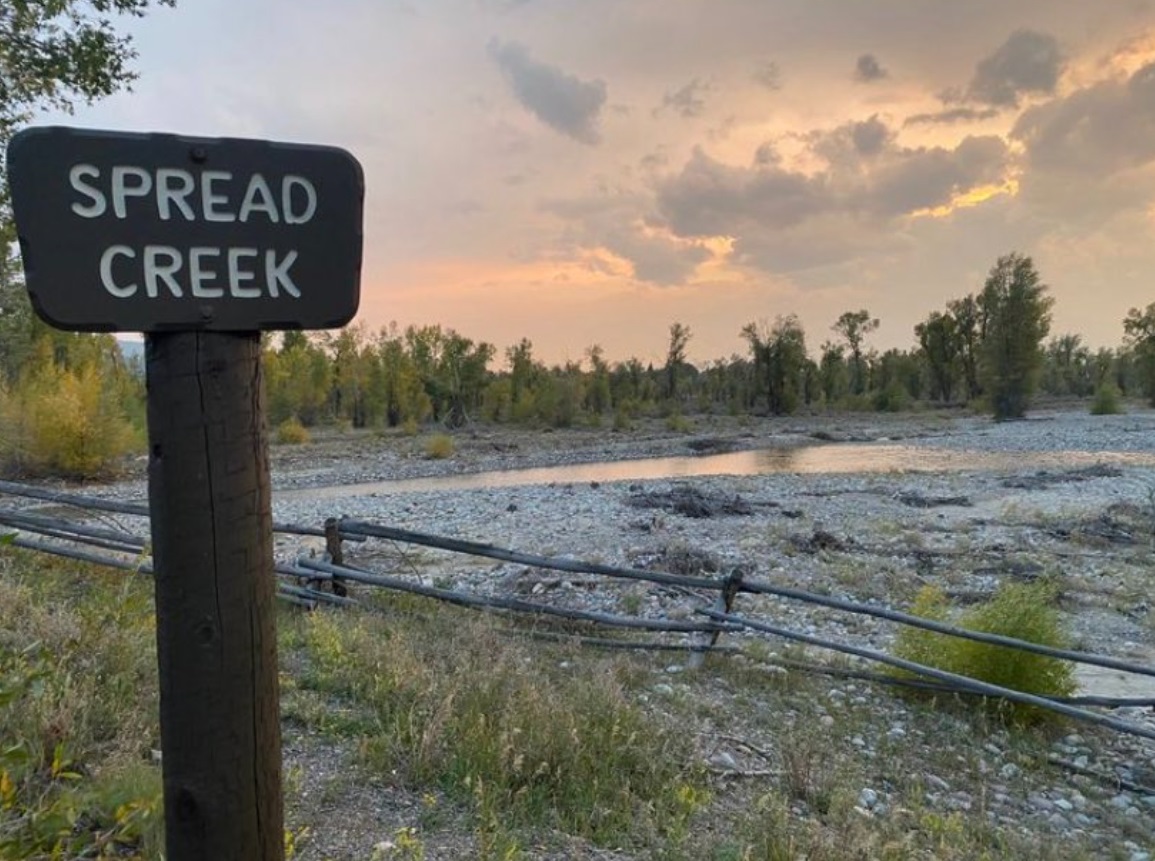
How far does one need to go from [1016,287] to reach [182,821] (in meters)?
64.4

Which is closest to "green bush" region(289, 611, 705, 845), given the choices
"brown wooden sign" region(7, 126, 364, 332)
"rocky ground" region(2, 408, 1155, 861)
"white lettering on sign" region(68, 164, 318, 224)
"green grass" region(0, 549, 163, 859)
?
"rocky ground" region(2, 408, 1155, 861)

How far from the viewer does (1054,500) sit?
1969 centimetres

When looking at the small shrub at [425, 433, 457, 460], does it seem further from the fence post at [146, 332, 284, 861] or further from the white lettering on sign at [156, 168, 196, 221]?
the white lettering on sign at [156, 168, 196, 221]

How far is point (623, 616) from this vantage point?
7.46m

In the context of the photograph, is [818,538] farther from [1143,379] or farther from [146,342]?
[1143,379]

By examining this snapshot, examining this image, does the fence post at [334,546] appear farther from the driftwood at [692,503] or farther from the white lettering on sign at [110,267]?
the driftwood at [692,503]

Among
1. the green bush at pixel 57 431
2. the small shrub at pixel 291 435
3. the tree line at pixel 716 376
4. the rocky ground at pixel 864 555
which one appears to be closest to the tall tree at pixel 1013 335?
A: the tree line at pixel 716 376

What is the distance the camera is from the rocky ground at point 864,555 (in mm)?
4715

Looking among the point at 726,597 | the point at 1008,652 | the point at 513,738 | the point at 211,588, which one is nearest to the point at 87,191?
the point at 211,588

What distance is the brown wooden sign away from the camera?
4.60ft

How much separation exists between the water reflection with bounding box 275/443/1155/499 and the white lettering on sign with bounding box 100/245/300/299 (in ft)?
83.6

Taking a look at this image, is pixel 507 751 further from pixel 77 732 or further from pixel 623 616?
pixel 623 616

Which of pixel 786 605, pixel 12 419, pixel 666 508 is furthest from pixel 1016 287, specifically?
pixel 12 419

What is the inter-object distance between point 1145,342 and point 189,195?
81.0 m
